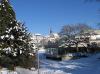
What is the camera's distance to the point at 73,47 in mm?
83250

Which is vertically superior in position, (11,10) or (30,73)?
(11,10)

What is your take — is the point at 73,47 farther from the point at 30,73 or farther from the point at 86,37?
the point at 30,73

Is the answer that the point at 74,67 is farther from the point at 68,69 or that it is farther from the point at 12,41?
the point at 12,41

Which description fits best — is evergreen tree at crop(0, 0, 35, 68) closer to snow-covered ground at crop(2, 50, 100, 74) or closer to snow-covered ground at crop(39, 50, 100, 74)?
snow-covered ground at crop(2, 50, 100, 74)

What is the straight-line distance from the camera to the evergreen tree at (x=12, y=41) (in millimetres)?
33312

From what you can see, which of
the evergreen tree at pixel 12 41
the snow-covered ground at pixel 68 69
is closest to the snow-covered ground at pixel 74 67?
the snow-covered ground at pixel 68 69

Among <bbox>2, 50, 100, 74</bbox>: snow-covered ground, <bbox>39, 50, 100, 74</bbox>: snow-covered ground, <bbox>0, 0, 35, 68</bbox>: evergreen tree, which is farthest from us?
<bbox>0, 0, 35, 68</bbox>: evergreen tree

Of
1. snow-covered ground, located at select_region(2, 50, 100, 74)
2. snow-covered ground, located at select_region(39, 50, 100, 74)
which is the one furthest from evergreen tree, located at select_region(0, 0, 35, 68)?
snow-covered ground, located at select_region(39, 50, 100, 74)

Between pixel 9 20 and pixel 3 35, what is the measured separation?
1944 mm

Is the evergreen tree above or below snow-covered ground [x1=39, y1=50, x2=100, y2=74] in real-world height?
above

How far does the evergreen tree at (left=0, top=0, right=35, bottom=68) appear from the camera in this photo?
33312mm

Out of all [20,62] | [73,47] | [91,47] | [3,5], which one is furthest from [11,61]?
[91,47]

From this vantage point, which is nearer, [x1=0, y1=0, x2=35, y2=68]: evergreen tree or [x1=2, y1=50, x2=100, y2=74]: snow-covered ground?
[x1=2, y1=50, x2=100, y2=74]: snow-covered ground

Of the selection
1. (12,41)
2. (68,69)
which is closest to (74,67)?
(68,69)
